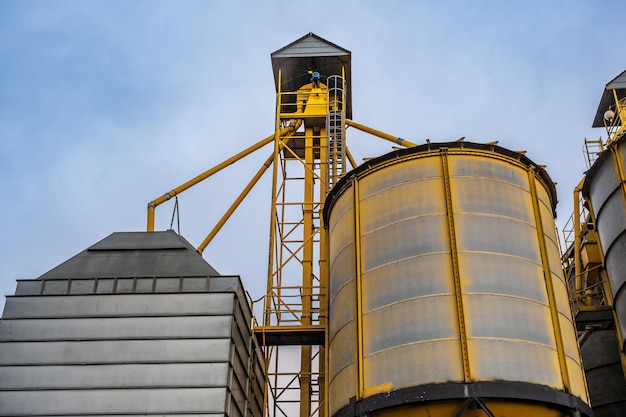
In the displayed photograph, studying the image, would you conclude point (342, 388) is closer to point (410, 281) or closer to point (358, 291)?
point (358, 291)

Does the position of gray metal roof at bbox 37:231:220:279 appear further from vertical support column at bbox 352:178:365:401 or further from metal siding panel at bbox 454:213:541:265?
metal siding panel at bbox 454:213:541:265

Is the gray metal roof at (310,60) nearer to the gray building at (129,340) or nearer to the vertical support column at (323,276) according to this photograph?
the vertical support column at (323,276)

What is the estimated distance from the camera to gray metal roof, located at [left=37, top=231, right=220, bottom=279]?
23.1 m

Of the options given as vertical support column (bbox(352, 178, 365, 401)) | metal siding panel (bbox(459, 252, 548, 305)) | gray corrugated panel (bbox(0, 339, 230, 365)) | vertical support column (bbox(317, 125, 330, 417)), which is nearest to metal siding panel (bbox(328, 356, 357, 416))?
vertical support column (bbox(352, 178, 365, 401))

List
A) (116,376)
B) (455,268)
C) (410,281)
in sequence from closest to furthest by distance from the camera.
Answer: (455,268)
(410,281)
(116,376)

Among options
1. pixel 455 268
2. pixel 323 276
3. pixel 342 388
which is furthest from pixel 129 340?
pixel 455 268

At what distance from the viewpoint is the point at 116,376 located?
20781mm

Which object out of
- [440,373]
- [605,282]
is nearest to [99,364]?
[440,373]

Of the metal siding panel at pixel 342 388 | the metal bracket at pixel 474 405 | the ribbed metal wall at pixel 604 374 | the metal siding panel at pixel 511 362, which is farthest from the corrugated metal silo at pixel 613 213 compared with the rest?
the metal siding panel at pixel 342 388

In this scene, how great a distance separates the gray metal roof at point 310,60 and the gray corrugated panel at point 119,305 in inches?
527

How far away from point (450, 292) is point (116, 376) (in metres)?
9.34

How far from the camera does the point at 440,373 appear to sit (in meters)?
16.8

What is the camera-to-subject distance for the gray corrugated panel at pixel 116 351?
68.7ft

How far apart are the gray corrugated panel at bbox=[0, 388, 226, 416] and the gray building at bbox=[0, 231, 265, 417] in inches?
1.0
